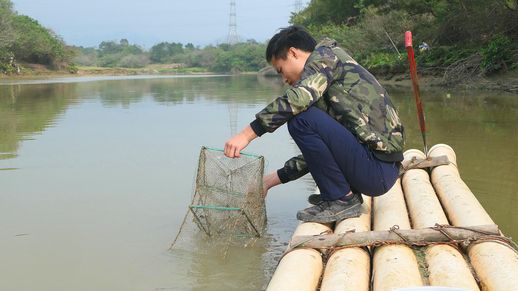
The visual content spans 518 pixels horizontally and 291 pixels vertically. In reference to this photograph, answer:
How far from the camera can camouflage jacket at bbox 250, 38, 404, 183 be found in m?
3.37

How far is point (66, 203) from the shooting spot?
216 inches

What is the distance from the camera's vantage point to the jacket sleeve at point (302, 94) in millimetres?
3326

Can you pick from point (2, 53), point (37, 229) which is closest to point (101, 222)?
point (37, 229)

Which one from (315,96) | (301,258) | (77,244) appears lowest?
(77,244)

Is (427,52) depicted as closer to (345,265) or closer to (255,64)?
(345,265)

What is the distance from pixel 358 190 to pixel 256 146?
4.87 m

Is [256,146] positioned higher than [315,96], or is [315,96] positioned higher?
[315,96]

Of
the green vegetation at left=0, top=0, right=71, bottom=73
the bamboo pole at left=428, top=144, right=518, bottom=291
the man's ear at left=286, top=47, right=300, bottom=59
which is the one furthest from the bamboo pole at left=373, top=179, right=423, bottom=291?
the green vegetation at left=0, top=0, right=71, bottom=73

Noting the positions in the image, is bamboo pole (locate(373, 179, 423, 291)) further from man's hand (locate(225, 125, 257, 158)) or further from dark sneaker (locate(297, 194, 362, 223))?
man's hand (locate(225, 125, 257, 158))

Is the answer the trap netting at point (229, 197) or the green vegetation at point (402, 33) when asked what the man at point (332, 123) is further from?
the green vegetation at point (402, 33)

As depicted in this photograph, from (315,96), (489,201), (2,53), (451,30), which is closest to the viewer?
(315,96)

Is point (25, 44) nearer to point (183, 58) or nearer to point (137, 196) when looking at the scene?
point (137, 196)

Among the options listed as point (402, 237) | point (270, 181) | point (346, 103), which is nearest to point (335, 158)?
point (346, 103)

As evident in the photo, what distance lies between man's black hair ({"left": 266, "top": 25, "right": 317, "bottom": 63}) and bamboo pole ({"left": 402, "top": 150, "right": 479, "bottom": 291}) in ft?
4.07
